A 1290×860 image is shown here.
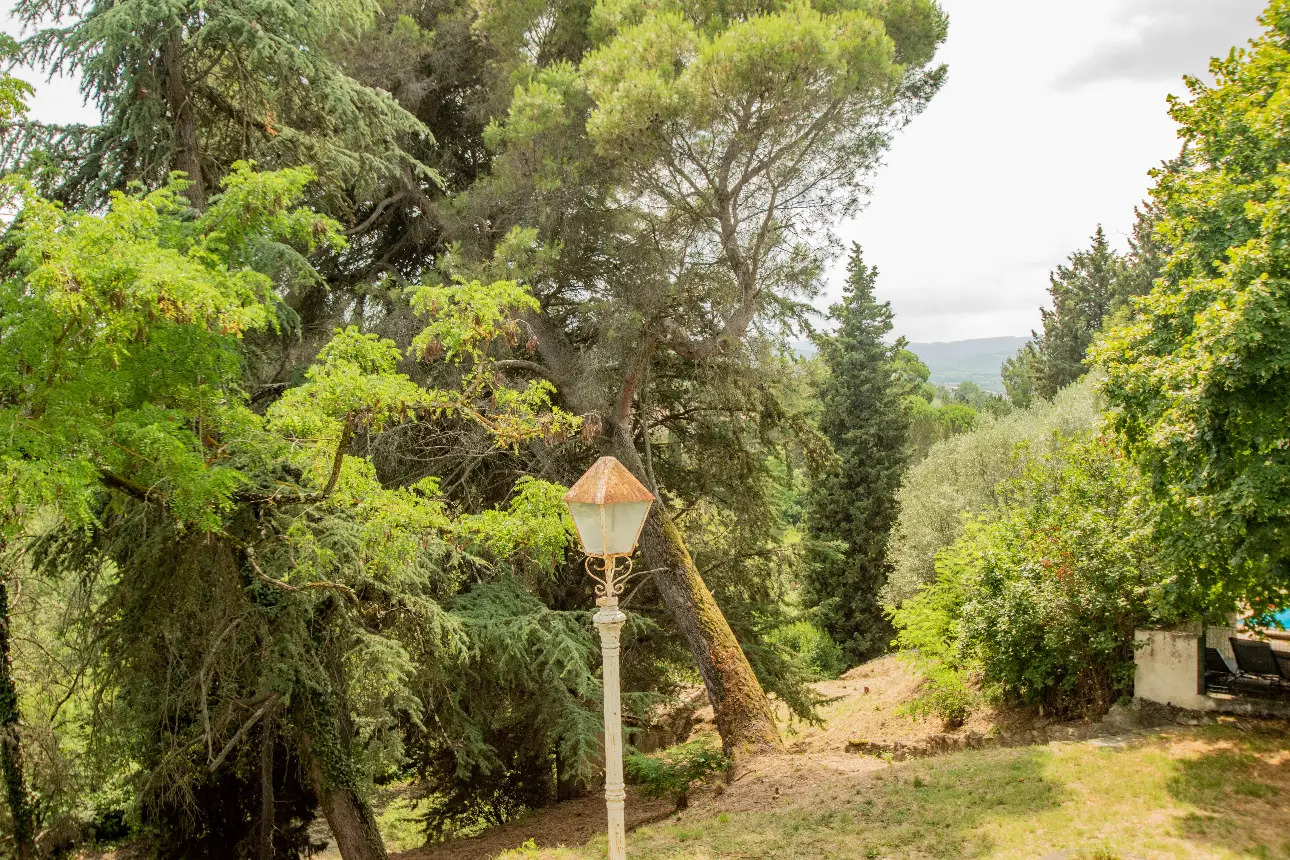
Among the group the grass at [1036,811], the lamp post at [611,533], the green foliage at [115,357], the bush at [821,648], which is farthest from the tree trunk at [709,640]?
the bush at [821,648]

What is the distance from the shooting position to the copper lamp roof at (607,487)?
14.4ft

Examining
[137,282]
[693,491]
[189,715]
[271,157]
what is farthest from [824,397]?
[137,282]

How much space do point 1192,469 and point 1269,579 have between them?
1138 millimetres

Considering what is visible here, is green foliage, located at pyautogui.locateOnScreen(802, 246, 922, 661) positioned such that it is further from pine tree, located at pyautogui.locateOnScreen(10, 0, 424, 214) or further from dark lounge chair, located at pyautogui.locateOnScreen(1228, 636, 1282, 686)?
pine tree, located at pyautogui.locateOnScreen(10, 0, 424, 214)

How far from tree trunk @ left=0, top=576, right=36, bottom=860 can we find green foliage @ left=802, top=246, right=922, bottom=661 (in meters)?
20.4

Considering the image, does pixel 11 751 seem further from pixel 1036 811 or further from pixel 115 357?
pixel 1036 811

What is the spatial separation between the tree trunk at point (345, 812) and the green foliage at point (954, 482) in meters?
17.2

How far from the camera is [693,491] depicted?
1383cm

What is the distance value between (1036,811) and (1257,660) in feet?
12.7

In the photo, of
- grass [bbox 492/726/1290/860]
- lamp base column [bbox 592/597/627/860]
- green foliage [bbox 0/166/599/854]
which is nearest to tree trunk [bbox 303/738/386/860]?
green foliage [bbox 0/166/599/854]

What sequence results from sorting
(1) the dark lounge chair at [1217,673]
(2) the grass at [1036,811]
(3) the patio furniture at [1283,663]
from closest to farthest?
(2) the grass at [1036,811] < (3) the patio furniture at [1283,663] < (1) the dark lounge chair at [1217,673]

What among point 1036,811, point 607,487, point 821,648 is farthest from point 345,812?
point 821,648

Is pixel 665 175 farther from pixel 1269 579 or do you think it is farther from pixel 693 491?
pixel 1269 579

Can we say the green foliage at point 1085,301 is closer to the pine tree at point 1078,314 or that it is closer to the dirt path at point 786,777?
the pine tree at point 1078,314
